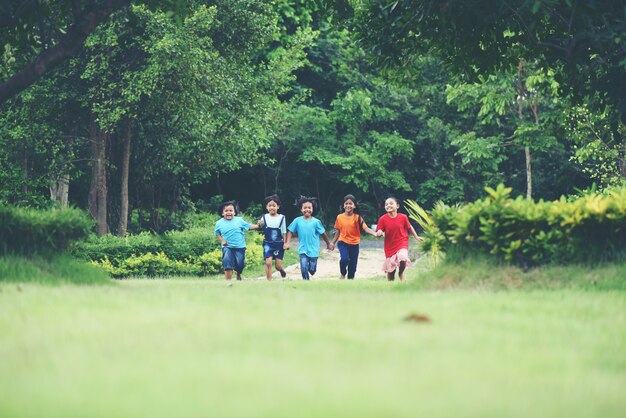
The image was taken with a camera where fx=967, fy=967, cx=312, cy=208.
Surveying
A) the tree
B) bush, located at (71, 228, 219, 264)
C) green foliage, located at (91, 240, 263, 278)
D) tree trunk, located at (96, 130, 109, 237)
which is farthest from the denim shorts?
tree trunk, located at (96, 130, 109, 237)

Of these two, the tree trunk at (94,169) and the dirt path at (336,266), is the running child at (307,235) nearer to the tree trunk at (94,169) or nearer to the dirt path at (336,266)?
the dirt path at (336,266)

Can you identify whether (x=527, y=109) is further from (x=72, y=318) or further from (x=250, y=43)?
(x=72, y=318)

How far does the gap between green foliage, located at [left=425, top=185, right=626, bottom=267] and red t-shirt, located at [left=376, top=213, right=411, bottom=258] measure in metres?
5.73

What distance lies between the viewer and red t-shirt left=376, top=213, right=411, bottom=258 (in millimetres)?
17369

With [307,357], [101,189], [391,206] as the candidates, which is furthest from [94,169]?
[307,357]

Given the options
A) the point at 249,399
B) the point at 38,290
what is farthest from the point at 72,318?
the point at 249,399

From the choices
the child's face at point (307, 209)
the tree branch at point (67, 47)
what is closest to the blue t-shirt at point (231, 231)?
the child's face at point (307, 209)

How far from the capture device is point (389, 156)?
4000cm

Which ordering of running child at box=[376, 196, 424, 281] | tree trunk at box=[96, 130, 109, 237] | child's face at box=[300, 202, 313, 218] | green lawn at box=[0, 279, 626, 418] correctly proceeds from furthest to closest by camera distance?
tree trunk at box=[96, 130, 109, 237], child's face at box=[300, 202, 313, 218], running child at box=[376, 196, 424, 281], green lawn at box=[0, 279, 626, 418]

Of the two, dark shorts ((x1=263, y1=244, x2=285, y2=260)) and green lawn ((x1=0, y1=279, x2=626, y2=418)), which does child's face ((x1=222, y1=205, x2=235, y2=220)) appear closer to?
dark shorts ((x1=263, y1=244, x2=285, y2=260))

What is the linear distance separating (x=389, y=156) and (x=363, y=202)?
4.29 m

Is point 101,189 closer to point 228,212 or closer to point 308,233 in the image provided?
point 228,212

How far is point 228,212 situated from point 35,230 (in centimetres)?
661

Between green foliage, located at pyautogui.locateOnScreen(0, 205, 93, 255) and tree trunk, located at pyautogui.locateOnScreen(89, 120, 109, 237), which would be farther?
tree trunk, located at pyautogui.locateOnScreen(89, 120, 109, 237)
